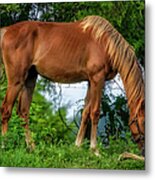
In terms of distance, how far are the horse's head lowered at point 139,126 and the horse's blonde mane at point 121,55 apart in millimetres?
41

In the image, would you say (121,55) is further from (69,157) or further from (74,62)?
(69,157)

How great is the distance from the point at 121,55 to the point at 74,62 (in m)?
0.20

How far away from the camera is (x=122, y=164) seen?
2.45 metres

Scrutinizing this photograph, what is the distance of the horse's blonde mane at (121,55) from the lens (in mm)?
2439

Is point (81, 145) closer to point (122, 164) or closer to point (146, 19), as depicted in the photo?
point (122, 164)

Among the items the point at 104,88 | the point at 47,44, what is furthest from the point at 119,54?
the point at 47,44

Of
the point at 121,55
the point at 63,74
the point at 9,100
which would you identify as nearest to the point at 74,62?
the point at 63,74

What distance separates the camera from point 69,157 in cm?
250

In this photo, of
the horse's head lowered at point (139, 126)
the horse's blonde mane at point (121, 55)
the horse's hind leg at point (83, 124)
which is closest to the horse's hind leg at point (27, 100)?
the horse's hind leg at point (83, 124)

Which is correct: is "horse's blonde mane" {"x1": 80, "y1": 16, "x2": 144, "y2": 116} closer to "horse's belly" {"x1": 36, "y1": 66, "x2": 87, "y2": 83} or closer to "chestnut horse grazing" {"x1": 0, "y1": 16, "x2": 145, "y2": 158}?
"chestnut horse grazing" {"x1": 0, "y1": 16, "x2": 145, "y2": 158}

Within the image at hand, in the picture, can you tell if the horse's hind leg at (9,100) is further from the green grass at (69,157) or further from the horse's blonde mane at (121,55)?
the horse's blonde mane at (121,55)

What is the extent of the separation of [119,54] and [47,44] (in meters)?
0.31

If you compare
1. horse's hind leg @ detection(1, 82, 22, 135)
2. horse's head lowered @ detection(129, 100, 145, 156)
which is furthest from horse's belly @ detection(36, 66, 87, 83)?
horse's head lowered @ detection(129, 100, 145, 156)

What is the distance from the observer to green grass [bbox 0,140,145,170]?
2453 mm
